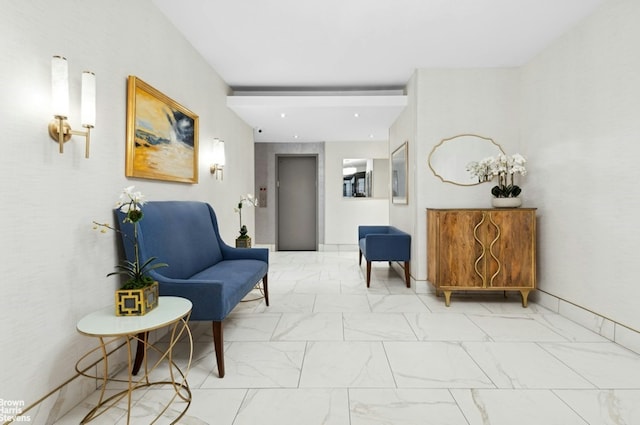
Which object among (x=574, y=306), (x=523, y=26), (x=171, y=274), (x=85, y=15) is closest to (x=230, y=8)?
(x=85, y=15)

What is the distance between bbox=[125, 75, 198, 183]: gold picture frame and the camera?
2219 millimetres

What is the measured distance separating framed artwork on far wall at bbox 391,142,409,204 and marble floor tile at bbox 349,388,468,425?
9.34 ft

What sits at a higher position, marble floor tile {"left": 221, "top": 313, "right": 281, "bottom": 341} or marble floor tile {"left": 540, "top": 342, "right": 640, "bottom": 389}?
marble floor tile {"left": 540, "top": 342, "right": 640, "bottom": 389}

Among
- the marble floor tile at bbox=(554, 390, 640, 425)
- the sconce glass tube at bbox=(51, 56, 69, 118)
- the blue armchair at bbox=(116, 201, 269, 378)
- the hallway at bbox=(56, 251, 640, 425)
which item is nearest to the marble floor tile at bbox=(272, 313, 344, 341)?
the hallway at bbox=(56, 251, 640, 425)

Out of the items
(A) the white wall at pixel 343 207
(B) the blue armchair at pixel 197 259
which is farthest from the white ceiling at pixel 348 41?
(A) the white wall at pixel 343 207

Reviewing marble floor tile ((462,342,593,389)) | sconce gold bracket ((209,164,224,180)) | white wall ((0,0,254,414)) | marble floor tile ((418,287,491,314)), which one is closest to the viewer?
white wall ((0,0,254,414))

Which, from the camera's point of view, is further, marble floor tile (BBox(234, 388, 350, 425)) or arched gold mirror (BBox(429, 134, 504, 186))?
arched gold mirror (BBox(429, 134, 504, 186))

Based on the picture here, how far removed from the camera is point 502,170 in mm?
3473

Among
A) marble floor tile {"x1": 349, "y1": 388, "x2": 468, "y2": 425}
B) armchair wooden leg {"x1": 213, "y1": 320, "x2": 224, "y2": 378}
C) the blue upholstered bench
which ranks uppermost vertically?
the blue upholstered bench

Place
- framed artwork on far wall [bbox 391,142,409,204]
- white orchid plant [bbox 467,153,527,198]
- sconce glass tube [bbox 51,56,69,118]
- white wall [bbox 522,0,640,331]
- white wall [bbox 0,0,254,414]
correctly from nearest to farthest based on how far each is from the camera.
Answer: white wall [bbox 0,0,254,414] → sconce glass tube [bbox 51,56,69,118] → white wall [bbox 522,0,640,331] → white orchid plant [bbox 467,153,527,198] → framed artwork on far wall [bbox 391,142,409,204]

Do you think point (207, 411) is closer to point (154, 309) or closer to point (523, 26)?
point (154, 309)

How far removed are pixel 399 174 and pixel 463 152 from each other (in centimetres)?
115

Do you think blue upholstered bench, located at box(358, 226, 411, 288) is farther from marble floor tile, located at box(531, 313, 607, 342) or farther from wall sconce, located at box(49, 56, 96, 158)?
wall sconce, located at box(49, 56, 96, 158)

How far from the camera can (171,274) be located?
2.30 m
